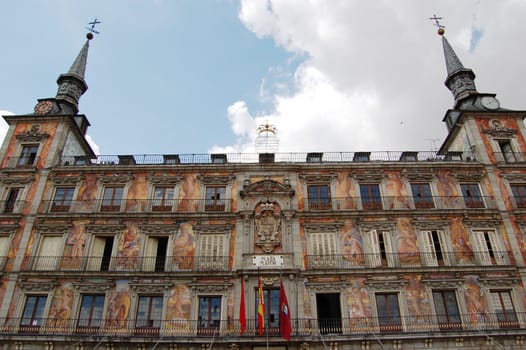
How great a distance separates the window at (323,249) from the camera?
25688 millimetres

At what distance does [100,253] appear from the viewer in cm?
2680

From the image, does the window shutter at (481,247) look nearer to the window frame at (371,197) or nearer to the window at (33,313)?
the window frame at (371,197)

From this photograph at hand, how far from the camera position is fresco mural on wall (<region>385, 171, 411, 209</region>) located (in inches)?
1092

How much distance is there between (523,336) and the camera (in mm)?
22875

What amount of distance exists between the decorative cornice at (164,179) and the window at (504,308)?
2039 cm

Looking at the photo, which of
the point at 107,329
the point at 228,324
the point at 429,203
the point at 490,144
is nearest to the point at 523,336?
the point at 429,203

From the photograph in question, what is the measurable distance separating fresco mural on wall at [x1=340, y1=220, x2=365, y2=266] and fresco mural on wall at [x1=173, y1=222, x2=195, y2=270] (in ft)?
30.1

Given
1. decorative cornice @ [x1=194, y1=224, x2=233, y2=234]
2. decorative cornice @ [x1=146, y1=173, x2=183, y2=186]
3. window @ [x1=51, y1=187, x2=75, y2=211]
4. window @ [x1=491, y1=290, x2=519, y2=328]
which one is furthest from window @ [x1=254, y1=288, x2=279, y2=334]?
window @ [x1=51, y1=187, x2=75, y2=211]

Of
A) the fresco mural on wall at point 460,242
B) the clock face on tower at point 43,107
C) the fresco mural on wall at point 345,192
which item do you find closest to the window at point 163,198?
the fresco mural on wall at point 345,192

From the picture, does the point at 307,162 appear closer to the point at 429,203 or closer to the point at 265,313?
the point at 429,203

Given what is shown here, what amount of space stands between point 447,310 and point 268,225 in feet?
37.1

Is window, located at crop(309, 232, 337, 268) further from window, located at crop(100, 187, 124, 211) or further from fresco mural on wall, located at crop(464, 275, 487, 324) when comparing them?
window, located at crop(100, 187, 124, 211)

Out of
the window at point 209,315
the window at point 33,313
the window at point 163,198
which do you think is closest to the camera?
the window at point 209,315

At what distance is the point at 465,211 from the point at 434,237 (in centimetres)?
271
